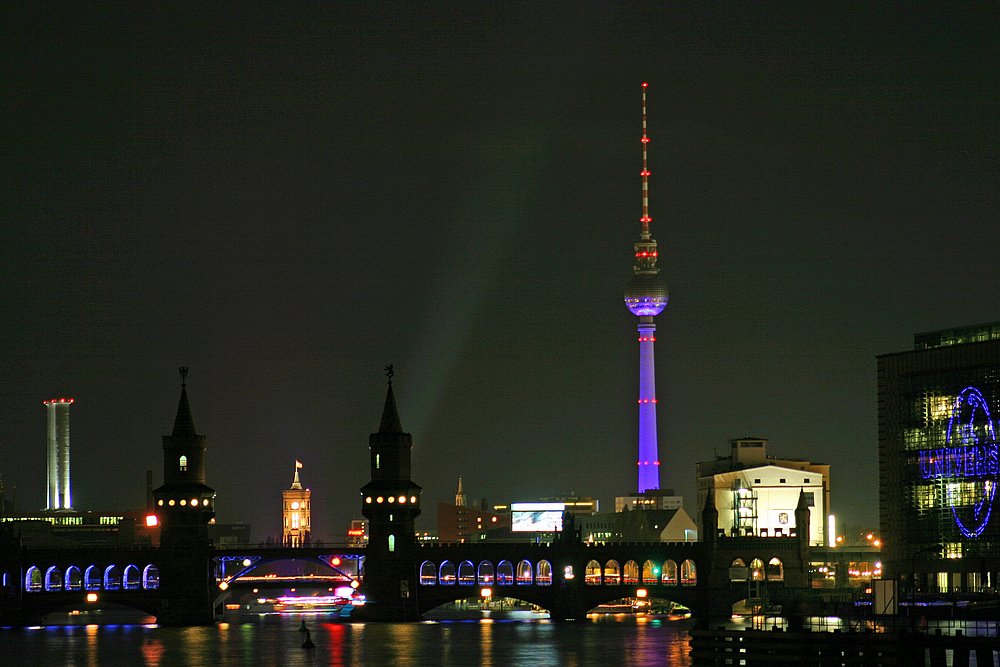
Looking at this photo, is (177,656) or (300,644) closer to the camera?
(177,656)

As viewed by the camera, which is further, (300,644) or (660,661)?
(300,644)

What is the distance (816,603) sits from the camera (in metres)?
185

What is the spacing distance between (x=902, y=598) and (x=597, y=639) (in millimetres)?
32181

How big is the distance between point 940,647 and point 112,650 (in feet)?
328

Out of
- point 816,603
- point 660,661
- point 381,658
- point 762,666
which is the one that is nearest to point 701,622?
point 762,666

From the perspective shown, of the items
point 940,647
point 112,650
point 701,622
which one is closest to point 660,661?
point 701,622

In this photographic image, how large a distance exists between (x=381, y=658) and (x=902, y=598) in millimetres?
55385

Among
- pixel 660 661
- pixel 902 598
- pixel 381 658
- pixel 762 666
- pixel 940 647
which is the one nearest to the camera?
pixel 940 647

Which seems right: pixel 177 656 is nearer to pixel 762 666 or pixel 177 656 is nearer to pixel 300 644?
pixel 300 644

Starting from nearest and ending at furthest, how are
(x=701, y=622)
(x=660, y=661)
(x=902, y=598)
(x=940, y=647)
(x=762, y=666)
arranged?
(x=940, y=647) → (x=762, y=666) → (x=701, y=622) → (x=660, y=661) → (x=902, y=598)

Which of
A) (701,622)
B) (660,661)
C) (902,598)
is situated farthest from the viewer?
(902,598)

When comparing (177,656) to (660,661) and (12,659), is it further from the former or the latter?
(660,661)

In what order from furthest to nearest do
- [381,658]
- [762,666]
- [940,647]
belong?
[381,658], [762,666], [940,647]

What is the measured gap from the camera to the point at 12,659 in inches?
6781
